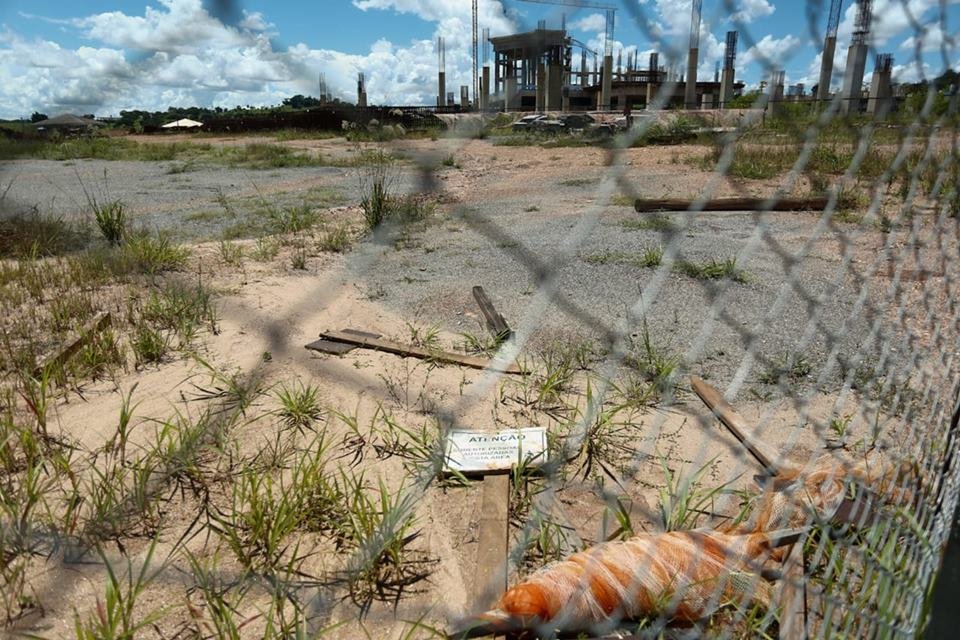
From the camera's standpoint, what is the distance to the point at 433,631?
1.27 meters

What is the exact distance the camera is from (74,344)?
8.34 ft

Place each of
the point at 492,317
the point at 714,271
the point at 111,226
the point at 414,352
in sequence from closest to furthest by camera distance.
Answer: the point at 414,352 < the point at 492,317 < the point at 714,271 < the point at 111,226

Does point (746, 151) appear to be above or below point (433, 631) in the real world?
above

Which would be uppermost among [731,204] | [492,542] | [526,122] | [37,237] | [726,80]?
[526,122]

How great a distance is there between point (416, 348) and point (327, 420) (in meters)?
0.66

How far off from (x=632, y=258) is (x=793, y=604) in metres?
3.06

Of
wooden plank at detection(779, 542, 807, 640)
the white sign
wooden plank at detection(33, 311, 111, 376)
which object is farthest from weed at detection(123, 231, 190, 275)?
wooden plank at detection(779, 542, 807, 640)

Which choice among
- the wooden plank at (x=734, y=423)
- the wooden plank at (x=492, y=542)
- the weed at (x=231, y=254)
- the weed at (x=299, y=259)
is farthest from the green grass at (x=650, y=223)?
the wooden plank at (x=492, y=542)

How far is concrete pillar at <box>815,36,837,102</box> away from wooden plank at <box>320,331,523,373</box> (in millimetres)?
1385

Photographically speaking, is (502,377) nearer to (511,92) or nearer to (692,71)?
(692,71)

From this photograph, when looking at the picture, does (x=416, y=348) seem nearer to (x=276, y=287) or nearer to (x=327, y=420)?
(x=327, y=420)

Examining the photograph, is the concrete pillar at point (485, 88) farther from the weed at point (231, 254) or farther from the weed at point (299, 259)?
the weed at point (231, 254)

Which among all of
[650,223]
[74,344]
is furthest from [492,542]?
[650,223]

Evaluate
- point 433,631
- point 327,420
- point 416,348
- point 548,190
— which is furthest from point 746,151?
Result: point 433,631
